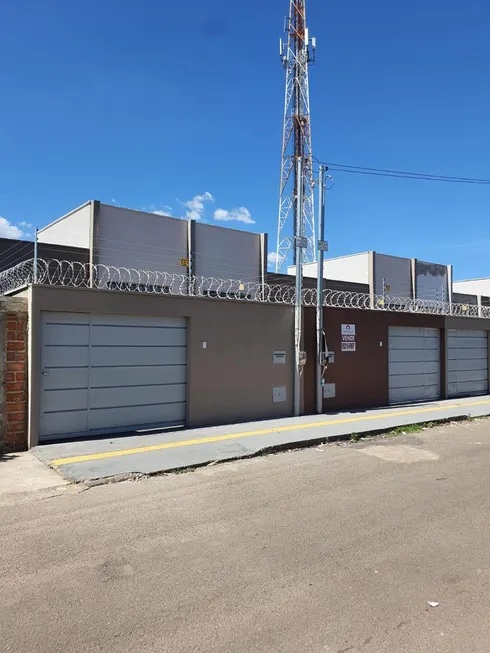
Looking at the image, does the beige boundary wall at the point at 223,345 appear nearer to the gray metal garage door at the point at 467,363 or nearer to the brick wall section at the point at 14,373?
the brick wall section at the point at 14,373

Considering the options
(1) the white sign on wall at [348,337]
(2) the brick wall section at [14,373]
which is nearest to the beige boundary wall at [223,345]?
(2) the brick wall section at [14,373]

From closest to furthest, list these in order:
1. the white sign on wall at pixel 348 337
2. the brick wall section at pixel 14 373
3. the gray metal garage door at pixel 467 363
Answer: the brick wall section at pixel 14 373, the white sign on wall at pixel 348 337, the gray metal garage door at pixel 467 363

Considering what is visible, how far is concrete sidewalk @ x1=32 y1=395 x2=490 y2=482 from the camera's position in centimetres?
719

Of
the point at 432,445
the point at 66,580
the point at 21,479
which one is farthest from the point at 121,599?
the point at 432,445

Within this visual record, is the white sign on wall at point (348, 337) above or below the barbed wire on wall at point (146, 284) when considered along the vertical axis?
below

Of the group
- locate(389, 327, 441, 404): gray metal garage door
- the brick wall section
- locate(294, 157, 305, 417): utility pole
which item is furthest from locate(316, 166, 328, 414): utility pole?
the brick wall section

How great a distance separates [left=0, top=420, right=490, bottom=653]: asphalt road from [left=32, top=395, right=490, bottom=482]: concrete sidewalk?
24.2 inches

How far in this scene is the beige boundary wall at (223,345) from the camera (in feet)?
30.9

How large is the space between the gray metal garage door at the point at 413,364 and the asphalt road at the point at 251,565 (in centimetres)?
781

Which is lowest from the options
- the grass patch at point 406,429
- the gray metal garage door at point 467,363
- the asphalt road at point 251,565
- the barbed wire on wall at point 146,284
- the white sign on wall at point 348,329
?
the asphalt road at point 251,565

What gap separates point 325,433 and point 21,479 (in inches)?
215

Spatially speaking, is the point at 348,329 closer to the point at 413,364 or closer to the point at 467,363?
the point at 413,364

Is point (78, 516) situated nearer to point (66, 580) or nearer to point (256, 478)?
point (66, 580)

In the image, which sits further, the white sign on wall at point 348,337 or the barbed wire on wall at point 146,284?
the white sign on wall at point 348,337
